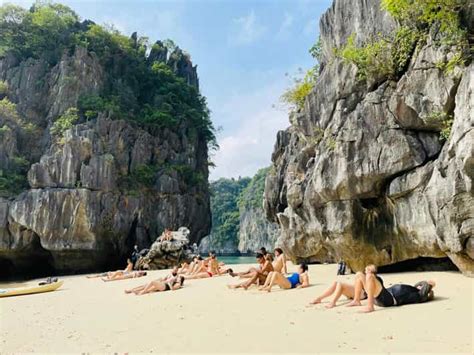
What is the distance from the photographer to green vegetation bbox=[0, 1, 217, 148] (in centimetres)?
3578

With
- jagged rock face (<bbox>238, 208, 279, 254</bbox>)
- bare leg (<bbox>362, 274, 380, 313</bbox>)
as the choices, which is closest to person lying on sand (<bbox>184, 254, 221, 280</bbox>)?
bare leg (<bbox>362, 274, 380, 313</bbox>)

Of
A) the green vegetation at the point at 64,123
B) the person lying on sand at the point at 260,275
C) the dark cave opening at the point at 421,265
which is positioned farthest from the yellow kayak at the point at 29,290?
the green vegetation at the point at 64,123

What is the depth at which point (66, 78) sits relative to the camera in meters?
33.9

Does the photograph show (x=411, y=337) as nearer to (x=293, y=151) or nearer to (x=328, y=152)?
(x=328, y=152)

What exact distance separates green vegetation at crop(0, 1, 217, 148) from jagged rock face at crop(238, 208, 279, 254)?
46667 millimetres

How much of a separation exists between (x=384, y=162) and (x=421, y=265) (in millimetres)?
3888

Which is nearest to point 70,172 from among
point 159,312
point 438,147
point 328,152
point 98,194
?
point 98,194

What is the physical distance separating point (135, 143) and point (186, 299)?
26869mm

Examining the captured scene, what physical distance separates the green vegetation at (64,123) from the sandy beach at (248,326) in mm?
26003

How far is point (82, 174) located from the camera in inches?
1137

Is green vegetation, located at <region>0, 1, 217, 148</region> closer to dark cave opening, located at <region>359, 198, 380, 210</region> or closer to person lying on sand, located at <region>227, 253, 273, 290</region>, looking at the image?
dark cave opening, located at <region>359, 198, 380, 210</region>

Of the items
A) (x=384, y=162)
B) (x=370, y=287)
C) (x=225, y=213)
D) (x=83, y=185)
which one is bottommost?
(x=370, y=287)

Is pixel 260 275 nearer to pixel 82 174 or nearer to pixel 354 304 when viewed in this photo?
pixel 354 304

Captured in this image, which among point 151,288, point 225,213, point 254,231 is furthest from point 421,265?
point 225,213
